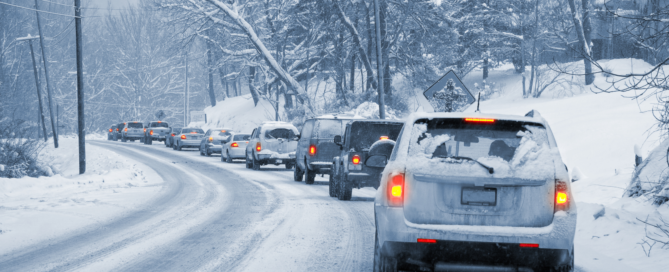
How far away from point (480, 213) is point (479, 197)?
0.41 feet

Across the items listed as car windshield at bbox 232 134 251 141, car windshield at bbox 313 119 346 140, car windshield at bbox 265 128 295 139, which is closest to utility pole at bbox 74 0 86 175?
car windshield at bbox 265 128 295 139

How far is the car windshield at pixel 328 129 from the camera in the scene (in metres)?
18.2

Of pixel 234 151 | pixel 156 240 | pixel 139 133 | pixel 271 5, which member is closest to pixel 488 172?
pixel 156 240

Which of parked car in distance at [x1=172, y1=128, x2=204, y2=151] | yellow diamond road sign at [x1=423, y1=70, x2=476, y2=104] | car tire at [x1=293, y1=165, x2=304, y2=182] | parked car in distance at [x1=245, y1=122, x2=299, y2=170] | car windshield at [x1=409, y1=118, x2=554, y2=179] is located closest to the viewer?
car windshield at [x1=409, y1=118, x2=554, y2=179]

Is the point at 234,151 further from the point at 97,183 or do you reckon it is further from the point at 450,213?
the point at 450,213

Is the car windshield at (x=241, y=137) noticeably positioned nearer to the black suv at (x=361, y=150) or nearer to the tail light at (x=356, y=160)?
the black suv at (x=361, y=150)

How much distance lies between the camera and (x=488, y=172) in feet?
17.6

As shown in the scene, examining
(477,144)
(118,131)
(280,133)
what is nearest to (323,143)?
(280,133)

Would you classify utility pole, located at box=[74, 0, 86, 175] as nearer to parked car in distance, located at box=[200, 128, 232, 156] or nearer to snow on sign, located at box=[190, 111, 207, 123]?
parked car in distance, located at box=[200, 128, 232, 156]

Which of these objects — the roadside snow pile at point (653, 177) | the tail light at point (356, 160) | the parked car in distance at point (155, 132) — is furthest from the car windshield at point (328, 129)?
the parked car in distance at point (155, 132)

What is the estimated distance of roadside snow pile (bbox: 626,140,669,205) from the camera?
10.2m

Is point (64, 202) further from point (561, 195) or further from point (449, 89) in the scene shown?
Answer: point (561, 195)

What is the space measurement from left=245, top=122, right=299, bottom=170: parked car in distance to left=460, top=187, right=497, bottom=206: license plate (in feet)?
65.4

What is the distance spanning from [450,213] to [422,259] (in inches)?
16.5
